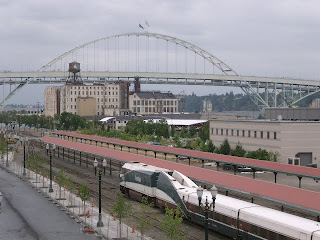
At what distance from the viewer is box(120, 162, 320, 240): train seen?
2608 centimetres

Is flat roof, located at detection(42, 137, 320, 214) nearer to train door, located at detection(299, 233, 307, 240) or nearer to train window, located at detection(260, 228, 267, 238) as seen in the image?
train window, located at detection(260, 228, 267, 238)

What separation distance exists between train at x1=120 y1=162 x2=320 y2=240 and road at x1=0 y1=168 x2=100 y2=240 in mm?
6285

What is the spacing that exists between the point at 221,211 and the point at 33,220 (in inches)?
582

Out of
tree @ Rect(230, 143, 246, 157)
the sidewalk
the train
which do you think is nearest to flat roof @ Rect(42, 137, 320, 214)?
the train

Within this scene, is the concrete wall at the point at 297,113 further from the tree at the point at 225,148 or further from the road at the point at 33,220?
the road at the point at 33,220

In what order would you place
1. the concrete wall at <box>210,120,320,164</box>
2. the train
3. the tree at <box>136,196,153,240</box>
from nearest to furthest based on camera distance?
the train, the tree at <box>136,196,153,240</box>, the concrete wall at <box>210,120,320,164</box>

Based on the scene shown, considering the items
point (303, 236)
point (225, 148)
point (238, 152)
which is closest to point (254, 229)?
point (303, 236)

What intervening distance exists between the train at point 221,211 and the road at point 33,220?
6285 millimetres

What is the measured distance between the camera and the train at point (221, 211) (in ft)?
85.6

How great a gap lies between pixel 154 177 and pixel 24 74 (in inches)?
5913

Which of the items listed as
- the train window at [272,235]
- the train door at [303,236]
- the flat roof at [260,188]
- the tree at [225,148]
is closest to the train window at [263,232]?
the train window at [272,235]

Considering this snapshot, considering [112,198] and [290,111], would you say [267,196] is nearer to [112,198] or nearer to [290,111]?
[112,198]

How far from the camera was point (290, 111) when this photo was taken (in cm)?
9188

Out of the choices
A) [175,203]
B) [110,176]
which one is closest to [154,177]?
[175,203]
